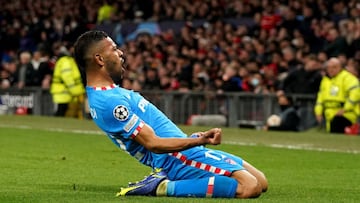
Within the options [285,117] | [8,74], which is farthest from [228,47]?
[8,74]

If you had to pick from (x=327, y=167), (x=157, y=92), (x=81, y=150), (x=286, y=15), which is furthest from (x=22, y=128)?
(x=327, y=167)

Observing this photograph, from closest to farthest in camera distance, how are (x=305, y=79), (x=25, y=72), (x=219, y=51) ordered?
1. (x=305, y=79)
2. (x=219, y=51)
3. (x=25, y=72)

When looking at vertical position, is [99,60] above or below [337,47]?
above

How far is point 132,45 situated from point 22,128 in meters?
10.2

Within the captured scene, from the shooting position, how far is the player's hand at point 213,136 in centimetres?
901

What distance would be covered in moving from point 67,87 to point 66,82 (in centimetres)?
30

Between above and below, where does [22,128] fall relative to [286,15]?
below

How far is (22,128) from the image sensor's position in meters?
24.4

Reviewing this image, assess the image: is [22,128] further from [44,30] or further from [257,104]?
[44,30]

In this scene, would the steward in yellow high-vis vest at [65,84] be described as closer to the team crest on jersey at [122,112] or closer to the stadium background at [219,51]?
the stadium background at [219,51]

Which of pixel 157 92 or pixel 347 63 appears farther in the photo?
pixel 157 92

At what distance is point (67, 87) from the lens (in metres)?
29.1

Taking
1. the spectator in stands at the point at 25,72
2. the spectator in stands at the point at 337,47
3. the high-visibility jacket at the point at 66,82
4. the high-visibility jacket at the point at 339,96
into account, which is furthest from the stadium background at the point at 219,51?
the high-visibility jacket at the point at 66,82

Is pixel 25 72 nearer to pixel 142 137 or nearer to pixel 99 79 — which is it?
pixel 99 79
